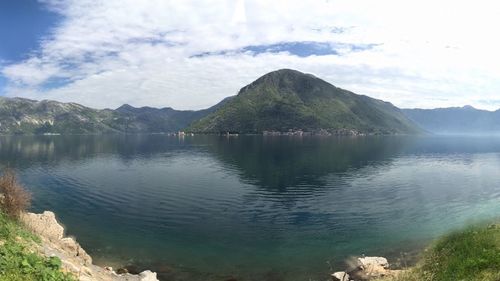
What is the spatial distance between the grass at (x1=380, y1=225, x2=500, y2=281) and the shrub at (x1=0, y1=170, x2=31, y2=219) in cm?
4063

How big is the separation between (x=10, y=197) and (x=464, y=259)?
4667 cm

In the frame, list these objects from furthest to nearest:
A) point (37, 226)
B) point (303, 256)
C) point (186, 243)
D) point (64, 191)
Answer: point (64, 191), point (186, 243), point (303, 256), point (37, 226)

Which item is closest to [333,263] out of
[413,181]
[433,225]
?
[433,225]

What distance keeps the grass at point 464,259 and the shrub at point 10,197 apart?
40.6 metres

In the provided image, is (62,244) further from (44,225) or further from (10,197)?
(10,197)

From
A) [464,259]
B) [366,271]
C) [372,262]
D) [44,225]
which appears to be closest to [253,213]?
[372,262]

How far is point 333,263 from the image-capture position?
170 feet

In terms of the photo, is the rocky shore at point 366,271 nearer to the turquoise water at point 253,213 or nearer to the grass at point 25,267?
the turquoise water at point 253,213

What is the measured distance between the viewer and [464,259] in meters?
27.6

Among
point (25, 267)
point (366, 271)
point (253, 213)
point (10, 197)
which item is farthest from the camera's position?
point (253, 213)

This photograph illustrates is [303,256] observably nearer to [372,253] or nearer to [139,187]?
[372,253]

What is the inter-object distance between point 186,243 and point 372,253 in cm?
2811

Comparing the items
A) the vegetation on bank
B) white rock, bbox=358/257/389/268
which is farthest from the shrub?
white rock, bbox=358/257/389/268

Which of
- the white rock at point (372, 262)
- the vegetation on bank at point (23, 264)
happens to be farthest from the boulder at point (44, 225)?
the white rock at point (372, 262)
